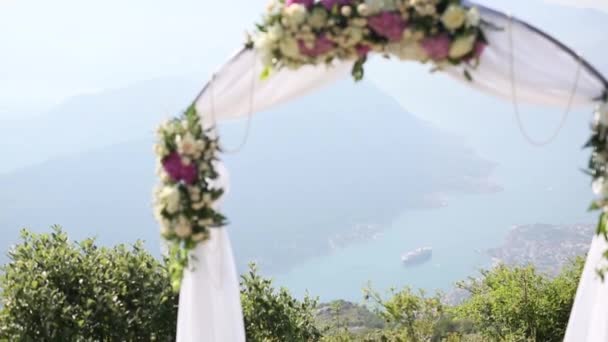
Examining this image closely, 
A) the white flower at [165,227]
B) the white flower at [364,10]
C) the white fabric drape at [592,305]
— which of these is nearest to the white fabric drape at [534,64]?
the white flower at [364,10]

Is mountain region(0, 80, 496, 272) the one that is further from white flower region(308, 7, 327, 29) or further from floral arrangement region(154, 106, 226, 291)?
white flower region(308, 7, 327, 29)

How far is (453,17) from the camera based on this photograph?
2.63m

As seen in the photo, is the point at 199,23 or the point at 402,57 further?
the point at 199,23

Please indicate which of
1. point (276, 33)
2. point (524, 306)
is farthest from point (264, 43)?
point (524, 306)

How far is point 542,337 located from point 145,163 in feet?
274

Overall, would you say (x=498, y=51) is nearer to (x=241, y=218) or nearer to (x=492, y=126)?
(x=241, y=218)

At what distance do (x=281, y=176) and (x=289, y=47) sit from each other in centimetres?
8153

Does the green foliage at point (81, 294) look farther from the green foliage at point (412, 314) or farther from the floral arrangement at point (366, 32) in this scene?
the floral arrangement at point (366, 32)

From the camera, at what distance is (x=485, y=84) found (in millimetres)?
2994

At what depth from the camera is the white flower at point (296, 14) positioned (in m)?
2.79

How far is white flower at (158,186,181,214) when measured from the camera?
3035 mm

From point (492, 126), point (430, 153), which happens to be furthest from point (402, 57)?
point (492, 126)

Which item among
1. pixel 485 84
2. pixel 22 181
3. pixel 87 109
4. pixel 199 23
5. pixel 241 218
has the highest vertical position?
pixel 199 23

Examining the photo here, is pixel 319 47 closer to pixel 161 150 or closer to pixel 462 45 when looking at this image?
pixel 462 45
